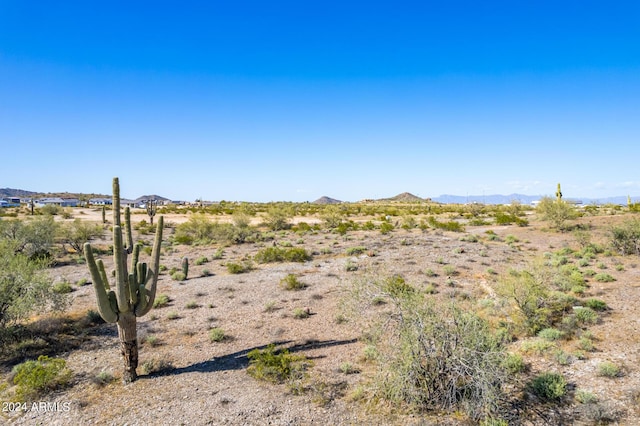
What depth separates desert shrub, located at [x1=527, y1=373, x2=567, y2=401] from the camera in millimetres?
6728

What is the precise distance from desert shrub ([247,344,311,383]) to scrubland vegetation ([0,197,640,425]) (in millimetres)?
38

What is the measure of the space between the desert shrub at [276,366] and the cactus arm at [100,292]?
345 centimetres

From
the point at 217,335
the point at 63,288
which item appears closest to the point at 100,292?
the point at 217,335

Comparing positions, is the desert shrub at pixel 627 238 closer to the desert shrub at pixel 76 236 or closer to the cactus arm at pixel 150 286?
the cactus arm at pixel 150 286

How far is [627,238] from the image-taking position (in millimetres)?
20422

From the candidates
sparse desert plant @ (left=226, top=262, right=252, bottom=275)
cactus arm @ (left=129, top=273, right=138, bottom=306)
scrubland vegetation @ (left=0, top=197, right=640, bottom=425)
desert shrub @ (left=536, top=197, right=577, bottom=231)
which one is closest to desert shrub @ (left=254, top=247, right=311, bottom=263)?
scrubland vegetation @ (left=0, top=197, right=640, bottom=425)

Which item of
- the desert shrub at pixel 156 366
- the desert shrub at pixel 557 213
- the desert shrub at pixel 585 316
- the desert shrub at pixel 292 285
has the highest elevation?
the desert shrub at pixel 557 213

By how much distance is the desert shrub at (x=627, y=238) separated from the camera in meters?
20.0

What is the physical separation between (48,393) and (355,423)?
669 cm

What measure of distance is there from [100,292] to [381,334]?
6.23 metres

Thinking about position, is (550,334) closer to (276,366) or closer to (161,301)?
(276,366)

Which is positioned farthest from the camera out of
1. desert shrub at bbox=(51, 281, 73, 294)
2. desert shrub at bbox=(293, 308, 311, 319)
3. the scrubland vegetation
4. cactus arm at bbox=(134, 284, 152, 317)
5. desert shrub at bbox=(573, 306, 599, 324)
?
desert shrub at bbox=(51, 281, 73, 294)

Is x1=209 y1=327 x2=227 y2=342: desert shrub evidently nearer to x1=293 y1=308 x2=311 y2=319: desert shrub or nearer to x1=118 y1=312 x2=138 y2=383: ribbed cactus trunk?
x1=118 y1=312 x2=138 y2=383: ribbed cactus trunk

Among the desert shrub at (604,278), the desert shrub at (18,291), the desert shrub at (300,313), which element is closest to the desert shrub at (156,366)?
the desert shrub at (18,291)
